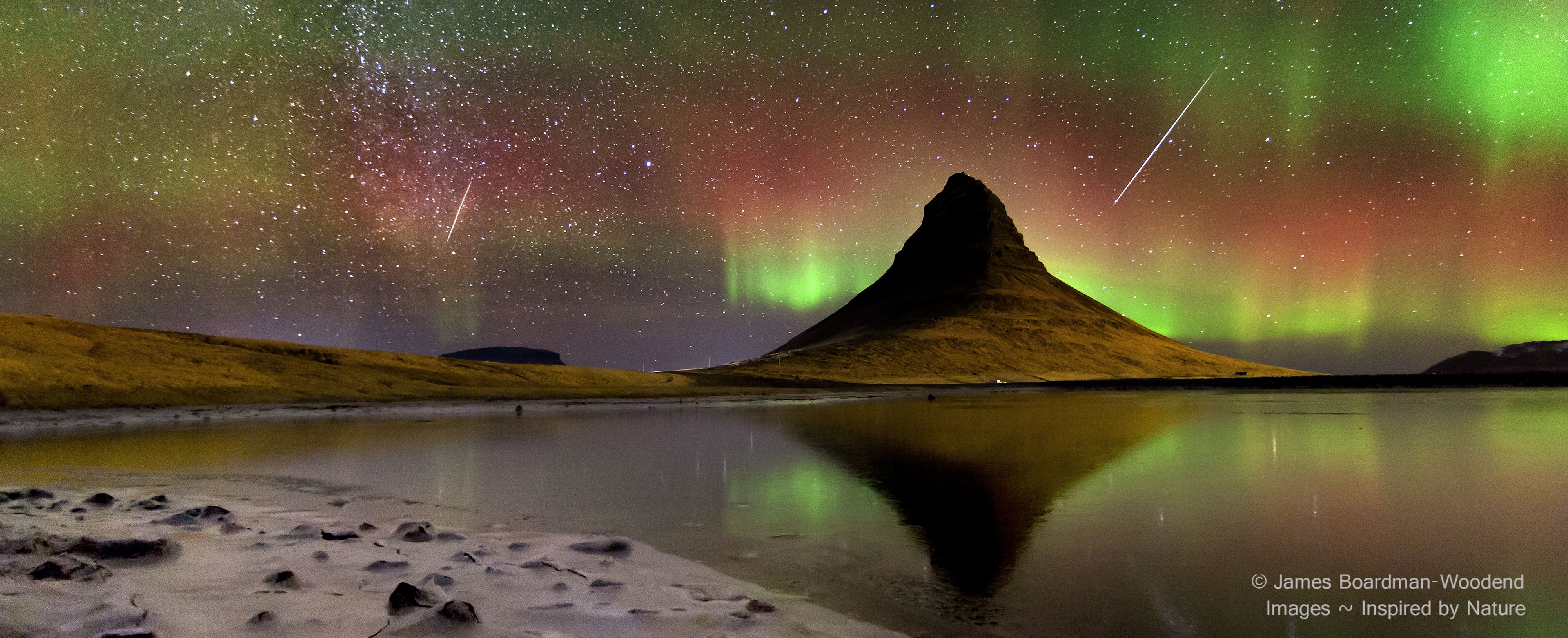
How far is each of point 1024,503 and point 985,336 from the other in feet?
455

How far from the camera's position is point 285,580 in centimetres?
495

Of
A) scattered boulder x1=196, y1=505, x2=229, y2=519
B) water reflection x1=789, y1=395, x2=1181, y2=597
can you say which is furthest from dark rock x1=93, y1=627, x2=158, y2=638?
water reflection x1=789, y1=395, x2=1181, y2=597

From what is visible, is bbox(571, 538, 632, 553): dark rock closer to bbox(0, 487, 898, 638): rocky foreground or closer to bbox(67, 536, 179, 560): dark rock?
bbox(0, 487, 898, 638): rocky foreground

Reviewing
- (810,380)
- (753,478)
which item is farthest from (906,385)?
(753,478)

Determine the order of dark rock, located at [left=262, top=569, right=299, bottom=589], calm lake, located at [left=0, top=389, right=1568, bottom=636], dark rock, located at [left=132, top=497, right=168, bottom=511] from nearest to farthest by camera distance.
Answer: dark rock, located at [left=262, top=569, right=299, bottom=589] → calm lake, located at [left=0, top=389, right=1568, bottom=636] → dark rock, located at [left=132, top=497, right=168, bottom=511]

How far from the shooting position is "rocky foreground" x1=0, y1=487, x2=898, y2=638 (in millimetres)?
4059

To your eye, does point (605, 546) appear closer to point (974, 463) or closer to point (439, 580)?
point (439, 580)

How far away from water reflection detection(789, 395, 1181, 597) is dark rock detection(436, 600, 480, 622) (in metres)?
3.55

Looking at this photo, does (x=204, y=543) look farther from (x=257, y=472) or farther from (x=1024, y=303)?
(x=1024, y=303)

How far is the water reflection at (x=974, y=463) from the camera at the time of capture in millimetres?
7078

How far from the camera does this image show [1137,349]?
152500 millimetres

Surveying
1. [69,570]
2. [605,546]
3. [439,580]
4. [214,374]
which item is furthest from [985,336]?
[69,570]

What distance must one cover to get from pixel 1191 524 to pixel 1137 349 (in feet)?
531

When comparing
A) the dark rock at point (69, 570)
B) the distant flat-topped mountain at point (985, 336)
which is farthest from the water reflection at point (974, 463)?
the distant flat-topped mountain at point (985, 336)
